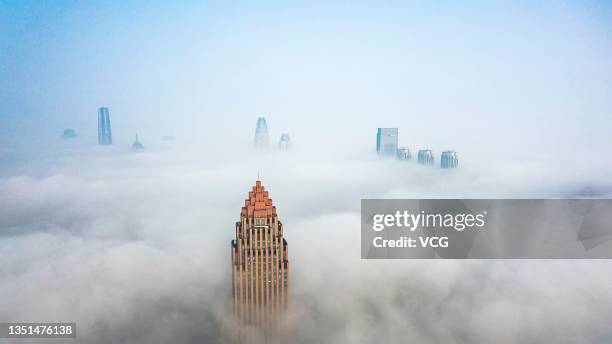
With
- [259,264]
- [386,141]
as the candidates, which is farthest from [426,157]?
[259,264]

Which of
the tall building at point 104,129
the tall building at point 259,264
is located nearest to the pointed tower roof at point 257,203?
the tall building at point 259,264

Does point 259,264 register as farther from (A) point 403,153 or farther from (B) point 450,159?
(B) point 450,159

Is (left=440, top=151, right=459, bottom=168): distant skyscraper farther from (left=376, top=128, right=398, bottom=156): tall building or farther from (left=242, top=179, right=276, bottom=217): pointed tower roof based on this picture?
(left=242, top=179, right=276, bottom=217): pointed tower roof

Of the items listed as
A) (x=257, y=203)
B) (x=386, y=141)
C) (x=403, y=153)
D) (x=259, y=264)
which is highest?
(x=386, y=141)

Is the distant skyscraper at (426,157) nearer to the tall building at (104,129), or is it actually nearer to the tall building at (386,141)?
the tall building at (386,141)

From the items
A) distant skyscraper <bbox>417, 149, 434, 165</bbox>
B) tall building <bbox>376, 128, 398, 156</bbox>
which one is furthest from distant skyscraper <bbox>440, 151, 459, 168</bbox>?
tall building <bbox>376, 128, 398, 156</bbox>
